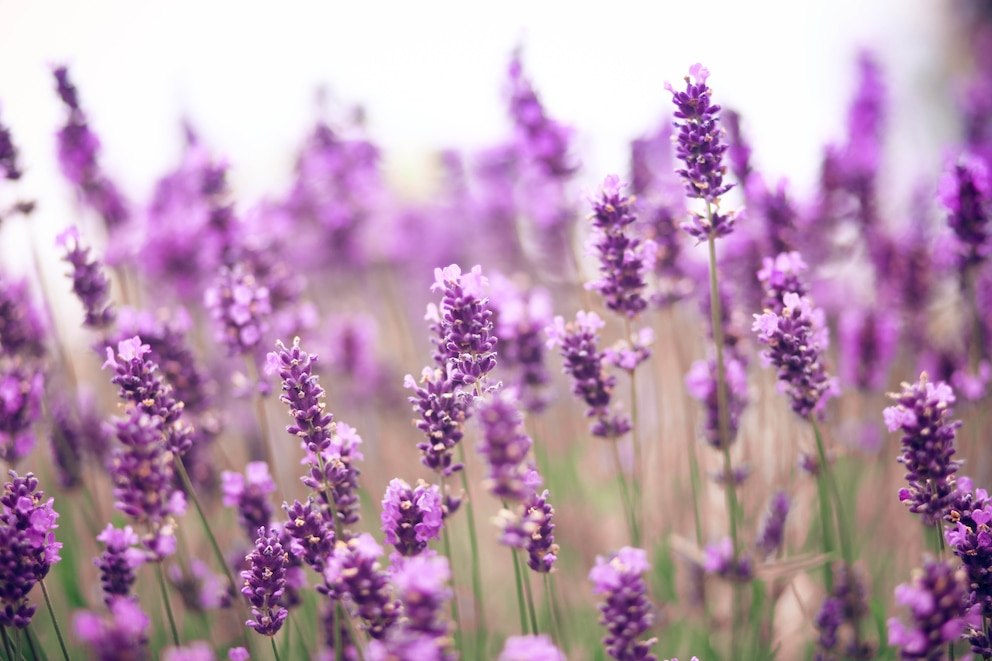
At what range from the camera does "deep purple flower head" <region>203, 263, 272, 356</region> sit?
2.10 metres

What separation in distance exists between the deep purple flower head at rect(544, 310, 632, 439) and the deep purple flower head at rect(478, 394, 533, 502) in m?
0.61

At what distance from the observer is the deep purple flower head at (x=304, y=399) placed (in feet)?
5.05

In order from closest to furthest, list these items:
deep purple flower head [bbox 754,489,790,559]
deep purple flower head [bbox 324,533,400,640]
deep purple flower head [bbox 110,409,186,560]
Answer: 1. deep purple flower head [bbox 324,533,400,640]
2. deep purple flower head [bbox 110,409,186,560]
3. deep purple flower head [bbox 754,489,790,559]

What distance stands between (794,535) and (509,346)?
5.30 feet

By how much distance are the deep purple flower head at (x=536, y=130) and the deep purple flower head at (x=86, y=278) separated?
5.22 feet

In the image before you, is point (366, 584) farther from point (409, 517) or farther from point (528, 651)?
point (528, 651)

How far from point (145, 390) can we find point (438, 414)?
2.40 feet

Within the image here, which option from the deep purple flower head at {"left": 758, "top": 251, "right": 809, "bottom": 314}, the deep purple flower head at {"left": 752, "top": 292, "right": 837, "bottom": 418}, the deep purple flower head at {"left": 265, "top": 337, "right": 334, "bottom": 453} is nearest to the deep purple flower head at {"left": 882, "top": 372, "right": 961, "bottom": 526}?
the deep purple flower head at {"left": 752, "top": 292, "right": 837, "bottom": 418}

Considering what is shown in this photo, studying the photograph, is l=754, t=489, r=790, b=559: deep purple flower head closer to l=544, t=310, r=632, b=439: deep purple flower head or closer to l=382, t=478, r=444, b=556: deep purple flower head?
l=544, t=310, r=632, b=439: deep purple flower head

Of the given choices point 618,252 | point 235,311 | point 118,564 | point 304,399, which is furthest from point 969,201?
point 118,564

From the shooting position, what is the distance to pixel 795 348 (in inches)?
68.4

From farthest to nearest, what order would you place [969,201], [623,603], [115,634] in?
[969,201] < [623,603] < [115,634]

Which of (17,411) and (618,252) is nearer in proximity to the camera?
(618,252)

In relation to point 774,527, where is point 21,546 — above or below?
above
